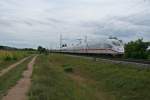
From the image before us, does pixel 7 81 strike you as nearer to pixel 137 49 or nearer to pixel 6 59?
pixel 137 49

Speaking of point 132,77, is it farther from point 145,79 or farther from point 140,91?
point 140,91

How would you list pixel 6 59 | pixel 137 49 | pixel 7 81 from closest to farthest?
pixel 7 81
pixel 137 49
pixel 6 59

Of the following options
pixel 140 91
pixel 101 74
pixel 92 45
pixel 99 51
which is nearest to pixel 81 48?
pixel 92 45

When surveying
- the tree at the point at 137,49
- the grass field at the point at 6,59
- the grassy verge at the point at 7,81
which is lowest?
the grassy verge at the point at 7,81

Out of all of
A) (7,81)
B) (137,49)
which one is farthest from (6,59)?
(7,81)

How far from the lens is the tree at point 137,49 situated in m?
49.4

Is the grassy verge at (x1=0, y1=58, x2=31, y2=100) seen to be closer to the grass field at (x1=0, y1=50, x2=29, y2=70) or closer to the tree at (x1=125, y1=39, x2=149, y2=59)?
the grass field at (x1=0, y1=50, x2=29, y2=70)

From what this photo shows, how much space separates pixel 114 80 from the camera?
839 inches

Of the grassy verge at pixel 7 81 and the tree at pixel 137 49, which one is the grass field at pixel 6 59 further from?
the tree at pixel 137 49

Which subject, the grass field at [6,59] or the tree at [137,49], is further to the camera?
the tree at [137,49]

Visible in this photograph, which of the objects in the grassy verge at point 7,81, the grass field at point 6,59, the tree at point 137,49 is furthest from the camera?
the tree at point 137,49

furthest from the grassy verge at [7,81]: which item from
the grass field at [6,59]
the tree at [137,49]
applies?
the tree at [137,49]

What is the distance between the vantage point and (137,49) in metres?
52.1

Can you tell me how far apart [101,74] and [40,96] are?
40.6 ft
